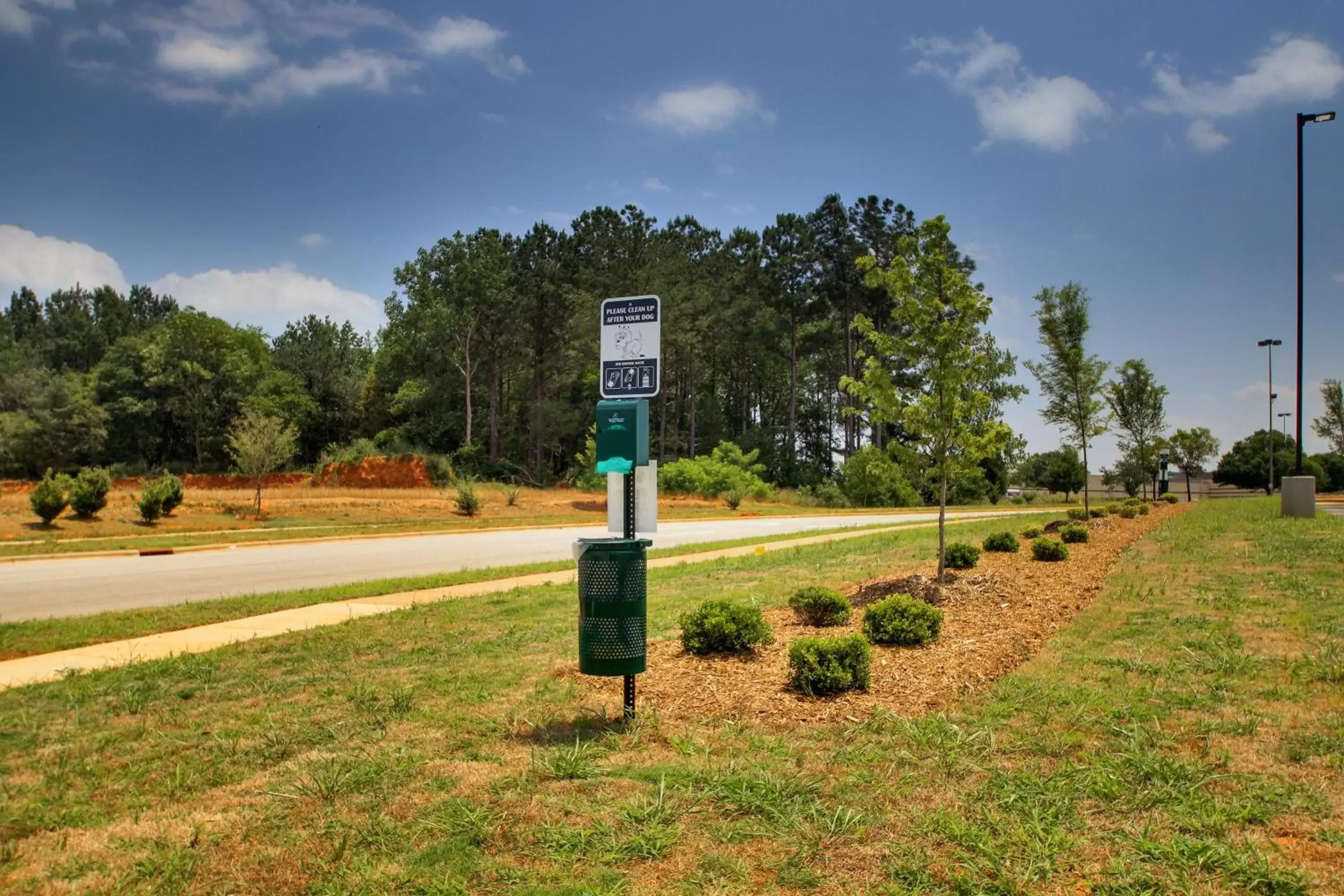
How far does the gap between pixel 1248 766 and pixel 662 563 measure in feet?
37.6

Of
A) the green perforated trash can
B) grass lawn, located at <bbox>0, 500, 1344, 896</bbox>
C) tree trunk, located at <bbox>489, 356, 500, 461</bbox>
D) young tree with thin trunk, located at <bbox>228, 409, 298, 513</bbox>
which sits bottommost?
grass lawn, located at <bbox>0, 500, 1344, 896</bbox>

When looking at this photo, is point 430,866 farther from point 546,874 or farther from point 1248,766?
point 1248,766

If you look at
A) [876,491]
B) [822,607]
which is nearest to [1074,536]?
[822,607]

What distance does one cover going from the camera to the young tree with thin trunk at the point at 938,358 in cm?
1013

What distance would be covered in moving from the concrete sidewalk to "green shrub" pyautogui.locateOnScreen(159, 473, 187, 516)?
1955 cm

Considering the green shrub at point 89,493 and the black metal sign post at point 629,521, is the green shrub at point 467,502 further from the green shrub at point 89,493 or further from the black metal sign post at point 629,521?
the black metal sign post at point 629,521

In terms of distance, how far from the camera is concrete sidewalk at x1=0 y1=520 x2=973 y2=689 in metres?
7.64

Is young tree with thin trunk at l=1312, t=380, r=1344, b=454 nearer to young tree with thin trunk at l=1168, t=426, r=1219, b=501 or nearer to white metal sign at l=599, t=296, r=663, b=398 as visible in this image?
young tree with thin trunk at l=1168, t=426, r=1219, b=501

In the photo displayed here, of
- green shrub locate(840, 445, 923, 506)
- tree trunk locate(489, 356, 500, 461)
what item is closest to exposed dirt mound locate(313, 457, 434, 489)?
tree trunk locate(489, 356, 500, 461)

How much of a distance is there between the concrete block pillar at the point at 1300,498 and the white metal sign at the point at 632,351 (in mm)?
20053

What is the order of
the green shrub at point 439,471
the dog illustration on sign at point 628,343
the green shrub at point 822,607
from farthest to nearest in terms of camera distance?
the green shrub at point 439,471 → the green shrub at point 822,607 → the dog illustration on sign at point 628,343

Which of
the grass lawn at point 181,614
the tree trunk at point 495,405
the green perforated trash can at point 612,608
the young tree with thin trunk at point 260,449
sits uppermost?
the tree trunk at point 495,405

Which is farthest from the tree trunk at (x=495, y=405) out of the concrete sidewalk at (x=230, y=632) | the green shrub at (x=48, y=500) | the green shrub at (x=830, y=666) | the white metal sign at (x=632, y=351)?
the white metal sign at (x=632, y=351)

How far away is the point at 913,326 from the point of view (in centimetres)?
1041
